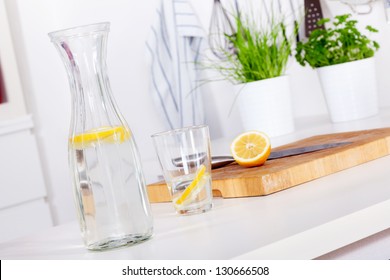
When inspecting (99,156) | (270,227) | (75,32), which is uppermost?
(75,32)

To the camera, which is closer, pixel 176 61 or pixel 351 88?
pixel 351 88

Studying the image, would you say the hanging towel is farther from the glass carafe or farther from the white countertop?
the glass carafe

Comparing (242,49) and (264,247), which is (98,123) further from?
(242,49)

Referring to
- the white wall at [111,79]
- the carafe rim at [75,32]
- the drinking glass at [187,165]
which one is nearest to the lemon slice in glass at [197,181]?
the drinking glass at [187,165]

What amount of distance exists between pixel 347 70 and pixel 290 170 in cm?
76

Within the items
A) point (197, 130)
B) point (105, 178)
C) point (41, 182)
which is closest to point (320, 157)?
point (197, 130)

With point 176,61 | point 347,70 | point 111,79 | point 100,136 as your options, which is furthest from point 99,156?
point 111,79

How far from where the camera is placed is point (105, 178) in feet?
3.28

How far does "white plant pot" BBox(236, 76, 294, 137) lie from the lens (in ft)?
6.49

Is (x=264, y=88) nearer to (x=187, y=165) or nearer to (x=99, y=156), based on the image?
(x=187, y=165)

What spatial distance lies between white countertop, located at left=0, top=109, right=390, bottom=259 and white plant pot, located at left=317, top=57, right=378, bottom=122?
2.07 feet

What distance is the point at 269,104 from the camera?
198 centimetres

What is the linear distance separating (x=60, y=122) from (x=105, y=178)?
2.27 meters

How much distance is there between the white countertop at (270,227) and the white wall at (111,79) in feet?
4.03
